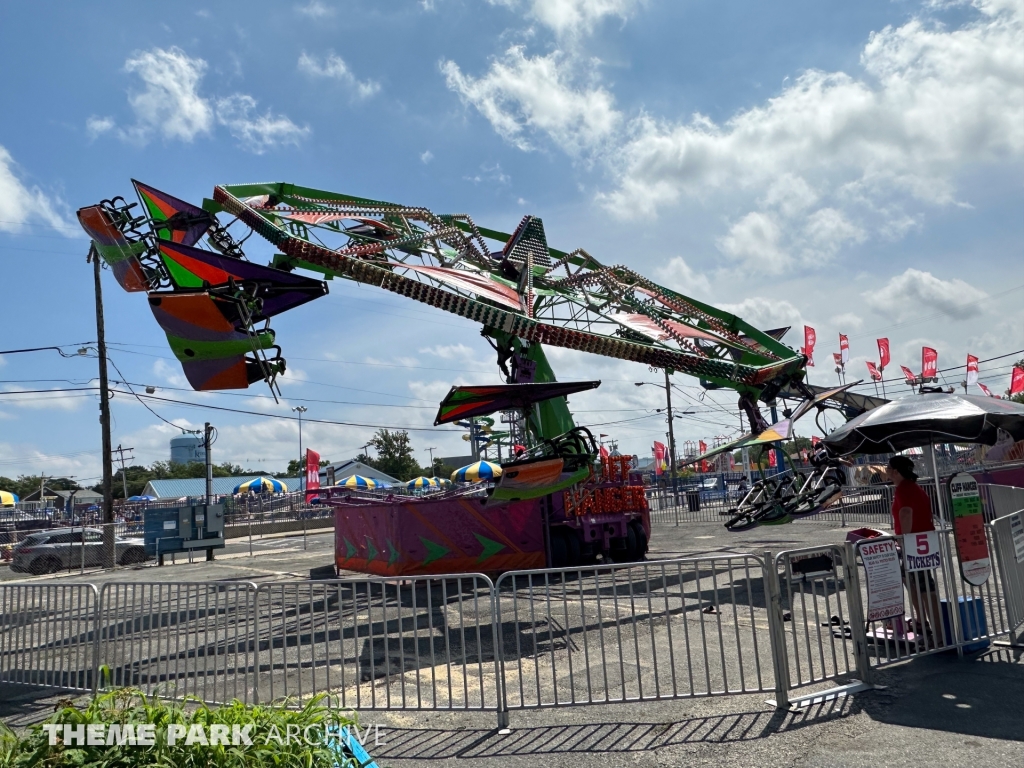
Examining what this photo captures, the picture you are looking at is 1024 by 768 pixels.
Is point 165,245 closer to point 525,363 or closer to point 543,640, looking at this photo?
Result: point 525,363

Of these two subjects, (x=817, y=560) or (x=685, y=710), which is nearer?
(x=685, y=710)

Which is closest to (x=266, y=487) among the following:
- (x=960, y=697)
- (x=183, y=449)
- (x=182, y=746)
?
(x=960, y=697)

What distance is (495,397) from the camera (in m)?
12.5

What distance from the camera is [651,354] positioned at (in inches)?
551

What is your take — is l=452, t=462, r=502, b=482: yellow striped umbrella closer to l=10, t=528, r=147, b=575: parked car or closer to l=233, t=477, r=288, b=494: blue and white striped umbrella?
l=233, t=477, r=288, b=494: blue and white striped umbrella

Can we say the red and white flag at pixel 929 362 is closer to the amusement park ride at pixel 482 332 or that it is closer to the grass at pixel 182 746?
the amusement park ride at pixel 482 332

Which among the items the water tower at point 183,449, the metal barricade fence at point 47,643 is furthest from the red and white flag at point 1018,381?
the water tower at point 183,449

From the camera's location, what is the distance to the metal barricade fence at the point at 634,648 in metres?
5.56

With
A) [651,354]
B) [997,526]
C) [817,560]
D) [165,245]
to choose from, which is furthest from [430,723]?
[651,354]

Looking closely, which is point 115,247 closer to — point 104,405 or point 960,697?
point 960,697

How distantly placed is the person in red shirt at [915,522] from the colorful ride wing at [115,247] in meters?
10.7

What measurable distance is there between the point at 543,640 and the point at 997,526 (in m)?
4.59

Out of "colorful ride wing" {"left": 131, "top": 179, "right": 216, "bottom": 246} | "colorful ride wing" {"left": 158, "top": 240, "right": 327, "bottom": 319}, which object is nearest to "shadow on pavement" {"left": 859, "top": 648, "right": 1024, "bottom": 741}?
"colorful ride wing" {"left": 158, "top": 240, "right": 327, "bottom": 319}

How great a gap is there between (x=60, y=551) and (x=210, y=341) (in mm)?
15746
